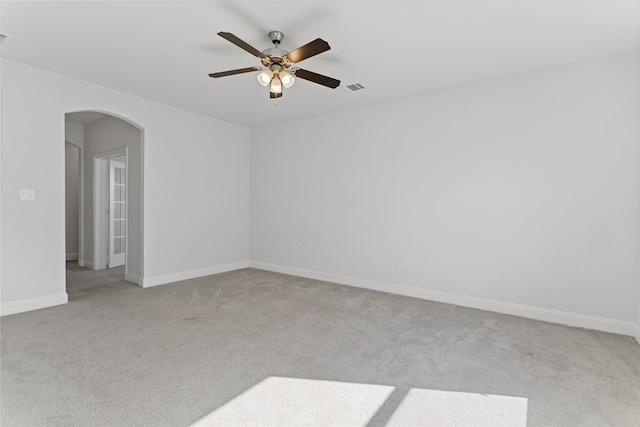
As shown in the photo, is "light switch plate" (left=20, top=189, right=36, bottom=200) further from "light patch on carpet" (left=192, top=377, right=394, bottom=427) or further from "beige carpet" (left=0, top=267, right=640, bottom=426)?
"light patch on carpet" (left=192, top=377, right=394, bottom=427)

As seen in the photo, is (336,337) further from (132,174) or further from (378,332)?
(132,174)

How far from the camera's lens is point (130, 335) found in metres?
2.97

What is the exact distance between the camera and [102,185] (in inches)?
234

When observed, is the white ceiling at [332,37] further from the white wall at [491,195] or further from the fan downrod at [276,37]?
the white wall at [491,195]

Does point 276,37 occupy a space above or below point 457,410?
above

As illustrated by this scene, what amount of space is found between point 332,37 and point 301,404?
9.83 ft

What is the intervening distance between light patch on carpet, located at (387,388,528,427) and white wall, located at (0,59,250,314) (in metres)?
4.19

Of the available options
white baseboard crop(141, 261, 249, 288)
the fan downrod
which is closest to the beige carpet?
white baseboard crop(141, 261, 249, 288)

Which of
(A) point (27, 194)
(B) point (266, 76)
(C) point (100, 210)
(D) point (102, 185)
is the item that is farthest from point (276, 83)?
(C) point (100, 210)

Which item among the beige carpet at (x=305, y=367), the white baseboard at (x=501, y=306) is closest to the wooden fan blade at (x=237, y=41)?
the beige carpet at (x=305, y=367)

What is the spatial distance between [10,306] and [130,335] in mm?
1751

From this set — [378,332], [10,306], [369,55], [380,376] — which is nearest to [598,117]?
[369,55]

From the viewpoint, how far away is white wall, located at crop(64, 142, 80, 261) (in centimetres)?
670

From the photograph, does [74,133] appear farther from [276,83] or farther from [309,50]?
[309,50]
